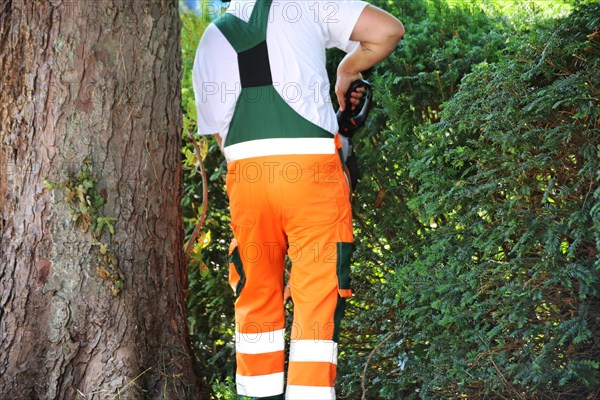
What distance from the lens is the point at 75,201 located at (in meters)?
3.79

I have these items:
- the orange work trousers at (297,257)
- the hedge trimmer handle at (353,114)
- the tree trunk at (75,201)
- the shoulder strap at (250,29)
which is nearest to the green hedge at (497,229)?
the hedge trimmer handle at (353,114)

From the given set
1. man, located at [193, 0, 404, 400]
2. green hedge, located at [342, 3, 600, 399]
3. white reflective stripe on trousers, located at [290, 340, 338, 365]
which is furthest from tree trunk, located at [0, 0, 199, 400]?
green hedge, located at [342, 3, 600, 399]

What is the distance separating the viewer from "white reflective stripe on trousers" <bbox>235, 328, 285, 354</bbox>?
12.0ft

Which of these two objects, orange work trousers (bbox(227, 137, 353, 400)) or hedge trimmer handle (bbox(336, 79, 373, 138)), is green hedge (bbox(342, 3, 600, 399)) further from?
orange work trousers (bbox(227, 137, 353, 400))

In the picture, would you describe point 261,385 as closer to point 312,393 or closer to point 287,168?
point 312,393

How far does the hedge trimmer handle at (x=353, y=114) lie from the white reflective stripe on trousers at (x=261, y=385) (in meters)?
1.16

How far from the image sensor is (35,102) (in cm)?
384

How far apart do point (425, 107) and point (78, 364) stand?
2.08 meters

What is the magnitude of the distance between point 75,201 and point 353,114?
1.34 metres

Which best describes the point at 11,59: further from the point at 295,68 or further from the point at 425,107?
the point at 425,107

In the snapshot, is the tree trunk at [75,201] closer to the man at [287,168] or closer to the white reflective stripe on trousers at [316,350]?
the man at [287,168]

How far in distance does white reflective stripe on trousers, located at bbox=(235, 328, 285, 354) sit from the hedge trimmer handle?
0.99 m

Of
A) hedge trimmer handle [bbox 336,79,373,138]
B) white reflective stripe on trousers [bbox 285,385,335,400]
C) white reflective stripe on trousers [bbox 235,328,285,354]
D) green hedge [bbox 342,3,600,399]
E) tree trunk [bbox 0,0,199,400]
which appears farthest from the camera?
hedge trimmer handle [bbox 336,79,373,138]

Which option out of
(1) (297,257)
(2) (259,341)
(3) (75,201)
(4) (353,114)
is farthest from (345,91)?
(3) (75,201)
